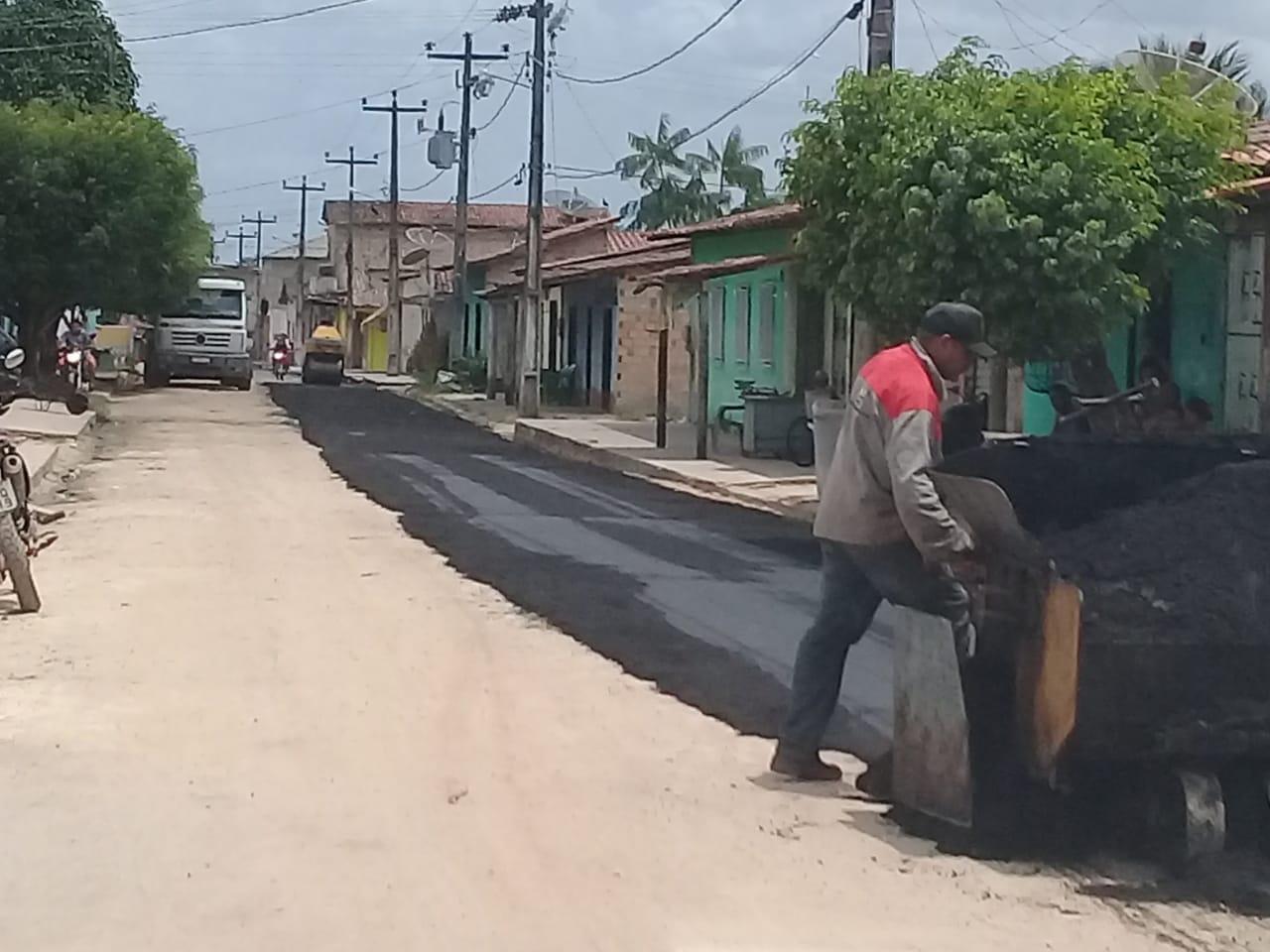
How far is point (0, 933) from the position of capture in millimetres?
6324

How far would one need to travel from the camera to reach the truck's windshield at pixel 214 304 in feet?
173

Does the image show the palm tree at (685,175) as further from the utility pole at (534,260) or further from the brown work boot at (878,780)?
the brown work boot at (878,780)

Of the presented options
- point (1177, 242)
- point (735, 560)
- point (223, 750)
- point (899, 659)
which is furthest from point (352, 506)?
point (899, 659)

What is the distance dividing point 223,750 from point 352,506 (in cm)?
1221

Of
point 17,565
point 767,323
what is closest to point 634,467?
point 767,323

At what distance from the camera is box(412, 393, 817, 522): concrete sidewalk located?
2395 cm

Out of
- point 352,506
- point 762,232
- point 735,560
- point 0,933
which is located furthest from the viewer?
point 762,232

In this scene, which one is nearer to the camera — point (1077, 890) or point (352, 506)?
point (1077, 890)

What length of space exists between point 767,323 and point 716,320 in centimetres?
370

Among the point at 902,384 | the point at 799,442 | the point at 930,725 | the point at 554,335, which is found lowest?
the point at 930,725

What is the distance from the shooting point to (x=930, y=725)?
7.64 metres

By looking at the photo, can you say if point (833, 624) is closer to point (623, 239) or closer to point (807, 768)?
point (807, 768)

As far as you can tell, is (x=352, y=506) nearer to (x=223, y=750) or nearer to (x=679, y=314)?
(x=223, y=750)

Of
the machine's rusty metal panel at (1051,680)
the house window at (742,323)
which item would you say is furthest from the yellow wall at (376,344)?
the machine's rusty metal panel at (1051,680)
